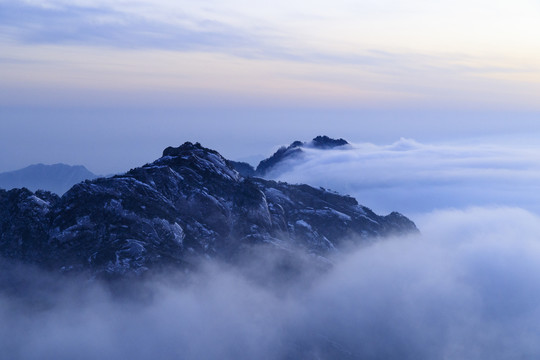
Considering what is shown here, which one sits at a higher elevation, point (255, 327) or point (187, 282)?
point (187, 282)

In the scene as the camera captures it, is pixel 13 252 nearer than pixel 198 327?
Yes

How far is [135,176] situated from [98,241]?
28.3 metres

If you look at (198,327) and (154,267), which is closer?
(154,267)

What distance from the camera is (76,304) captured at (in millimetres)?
163125

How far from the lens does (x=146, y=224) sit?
17475cm

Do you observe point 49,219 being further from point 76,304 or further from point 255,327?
point 255,327

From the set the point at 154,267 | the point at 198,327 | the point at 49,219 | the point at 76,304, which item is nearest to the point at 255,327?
the point at 198,327

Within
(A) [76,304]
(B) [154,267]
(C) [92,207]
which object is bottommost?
(A) [76,304]

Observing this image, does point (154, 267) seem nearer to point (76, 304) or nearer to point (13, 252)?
point (76, 304)

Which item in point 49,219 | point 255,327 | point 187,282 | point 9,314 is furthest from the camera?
point 255,327

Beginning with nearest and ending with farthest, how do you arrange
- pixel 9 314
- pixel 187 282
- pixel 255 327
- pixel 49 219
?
pixel 9 314 → pixel 49 219 → pixel 187 282 → pixel 255 327

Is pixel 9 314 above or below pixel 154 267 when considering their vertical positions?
below

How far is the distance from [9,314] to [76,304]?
54.5ft

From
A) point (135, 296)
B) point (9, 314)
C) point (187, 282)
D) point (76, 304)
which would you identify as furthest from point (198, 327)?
point (9, 314)
